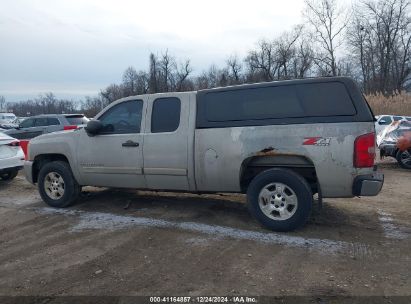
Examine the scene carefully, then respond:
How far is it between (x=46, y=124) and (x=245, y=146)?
13.7 metres

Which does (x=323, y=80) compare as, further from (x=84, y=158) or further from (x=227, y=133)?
(x=84, y=158)

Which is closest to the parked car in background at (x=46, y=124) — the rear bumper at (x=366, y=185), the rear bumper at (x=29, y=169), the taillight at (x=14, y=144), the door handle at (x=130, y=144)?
the taillight at (x=14, y=144)

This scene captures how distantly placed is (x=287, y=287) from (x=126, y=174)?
352cm

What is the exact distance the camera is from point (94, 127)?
22.5 feet

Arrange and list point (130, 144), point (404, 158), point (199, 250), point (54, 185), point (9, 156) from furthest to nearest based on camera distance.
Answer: point (404, 158) → point (9, 156) → point (54, 185) → point (130, 144) → point (199, 250)

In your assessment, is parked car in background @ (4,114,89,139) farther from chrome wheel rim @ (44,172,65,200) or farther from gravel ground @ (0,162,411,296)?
gravel ground @ (0,162,411,296)

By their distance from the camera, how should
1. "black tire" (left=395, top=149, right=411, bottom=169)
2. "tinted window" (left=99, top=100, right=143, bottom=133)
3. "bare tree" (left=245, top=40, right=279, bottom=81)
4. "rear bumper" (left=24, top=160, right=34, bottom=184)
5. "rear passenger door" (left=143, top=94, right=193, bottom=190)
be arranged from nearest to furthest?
"rear passenger door" (left=143, top=94, right=193, bottom=190) < "tinted window" (left=99, top=100, right=143, bottom=133) < "rear bumper" (left=24, top=160, right=34, bottom=184) < "black tire" (left=395, top=149, right=411, bottom=169) < "bare tree" (left=245, top=40, right=279, bottom=81)

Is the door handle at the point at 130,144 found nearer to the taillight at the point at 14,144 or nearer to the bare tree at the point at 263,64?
the taillight at the point at 14,144

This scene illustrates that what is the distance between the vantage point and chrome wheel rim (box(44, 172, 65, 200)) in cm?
742

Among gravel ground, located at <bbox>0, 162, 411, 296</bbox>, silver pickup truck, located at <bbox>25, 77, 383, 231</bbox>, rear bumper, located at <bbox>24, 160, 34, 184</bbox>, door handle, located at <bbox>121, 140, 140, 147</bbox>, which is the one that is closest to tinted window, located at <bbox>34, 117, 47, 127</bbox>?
rear bumper, located at <bbox>24, 160, 34, 184</bbox>

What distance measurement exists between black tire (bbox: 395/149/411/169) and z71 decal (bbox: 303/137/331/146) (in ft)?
24.5

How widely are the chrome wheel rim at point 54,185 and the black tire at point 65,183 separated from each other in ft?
0.13

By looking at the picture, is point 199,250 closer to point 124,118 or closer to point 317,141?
point 317,141

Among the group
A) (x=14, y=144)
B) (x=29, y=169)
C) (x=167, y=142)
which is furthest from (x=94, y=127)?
(x=14, y=144)
